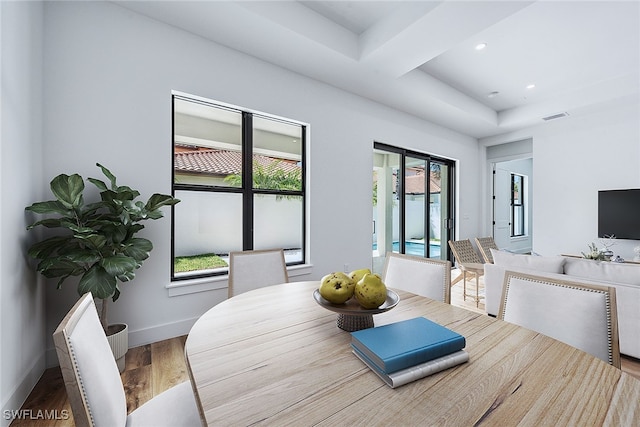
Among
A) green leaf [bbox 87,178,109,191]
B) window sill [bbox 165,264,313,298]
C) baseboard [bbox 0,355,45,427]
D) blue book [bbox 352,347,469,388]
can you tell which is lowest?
baseboard [bbox 0,355,45,427]

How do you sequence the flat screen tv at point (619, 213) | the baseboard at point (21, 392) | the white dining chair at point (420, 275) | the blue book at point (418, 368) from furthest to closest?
the flat screen tv at point (619, 213) → the white dining chair at point (420, 275) → the baseboard at point (21, 392) → the blue book at point (418, 368)

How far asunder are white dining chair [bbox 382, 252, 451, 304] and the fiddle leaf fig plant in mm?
1692

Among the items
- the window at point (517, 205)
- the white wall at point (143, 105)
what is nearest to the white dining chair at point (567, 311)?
the white wall at point (143, 105)

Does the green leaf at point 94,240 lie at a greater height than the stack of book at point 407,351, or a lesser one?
greater

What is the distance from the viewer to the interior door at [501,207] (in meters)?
6.13

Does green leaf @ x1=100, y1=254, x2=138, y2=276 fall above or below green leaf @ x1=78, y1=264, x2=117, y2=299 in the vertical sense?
above

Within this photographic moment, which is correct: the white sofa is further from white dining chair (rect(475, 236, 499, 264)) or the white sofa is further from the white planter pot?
the white planter pot

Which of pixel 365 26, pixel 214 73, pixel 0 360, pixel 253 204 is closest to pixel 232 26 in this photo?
pixel 214 73

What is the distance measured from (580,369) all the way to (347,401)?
660 mm

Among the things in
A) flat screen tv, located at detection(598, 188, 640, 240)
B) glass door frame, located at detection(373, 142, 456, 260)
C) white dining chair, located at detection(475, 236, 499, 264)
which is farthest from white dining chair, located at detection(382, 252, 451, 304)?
flat screen tv, located at detection(598, 188, 640, 240)

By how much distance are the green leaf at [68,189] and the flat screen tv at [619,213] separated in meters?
6.61

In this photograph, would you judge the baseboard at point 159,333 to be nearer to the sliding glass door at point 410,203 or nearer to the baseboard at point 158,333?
the baseboard at point 158,333

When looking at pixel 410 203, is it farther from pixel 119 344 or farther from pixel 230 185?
pixel 119 344

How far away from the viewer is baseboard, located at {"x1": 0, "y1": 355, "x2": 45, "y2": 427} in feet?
4.78
